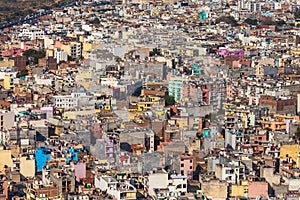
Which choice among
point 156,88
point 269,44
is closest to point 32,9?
point 269,44

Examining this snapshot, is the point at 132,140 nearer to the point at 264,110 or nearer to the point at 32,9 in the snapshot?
the point at 264,110

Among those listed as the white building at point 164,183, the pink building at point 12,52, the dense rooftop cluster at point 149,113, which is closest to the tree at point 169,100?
the dense rooftop cluster at point 149,113

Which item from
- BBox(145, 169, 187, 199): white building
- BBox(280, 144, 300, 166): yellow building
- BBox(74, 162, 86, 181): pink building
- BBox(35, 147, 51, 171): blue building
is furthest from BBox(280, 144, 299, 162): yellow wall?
BBox(35, 147, 51, 171): blue building

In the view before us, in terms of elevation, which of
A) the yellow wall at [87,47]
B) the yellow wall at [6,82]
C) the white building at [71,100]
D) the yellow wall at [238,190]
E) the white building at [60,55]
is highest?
the yellow wall at [238,190]

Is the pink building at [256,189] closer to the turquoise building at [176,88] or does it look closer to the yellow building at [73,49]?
the turquoise building at [176,88]

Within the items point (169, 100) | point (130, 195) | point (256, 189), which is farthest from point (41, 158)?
point (169, 100)

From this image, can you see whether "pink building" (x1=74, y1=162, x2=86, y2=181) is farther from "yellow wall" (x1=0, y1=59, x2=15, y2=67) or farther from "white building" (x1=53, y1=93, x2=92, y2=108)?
"yellow wall" (x1=0, y1=59, x2=15, y2=67)
